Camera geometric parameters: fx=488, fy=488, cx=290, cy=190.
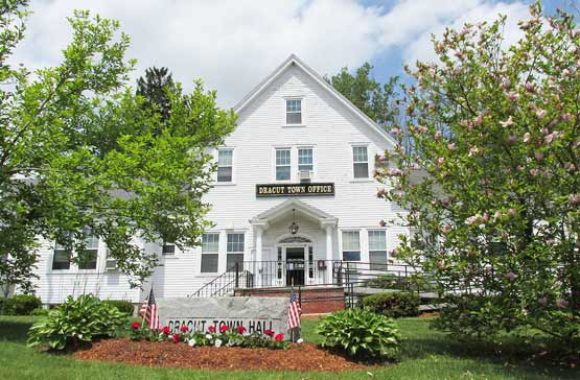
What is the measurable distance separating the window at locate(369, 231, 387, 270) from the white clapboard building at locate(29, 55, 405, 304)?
0.13 ft

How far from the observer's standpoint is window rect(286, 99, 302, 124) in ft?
70.3

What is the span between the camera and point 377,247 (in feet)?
64.5

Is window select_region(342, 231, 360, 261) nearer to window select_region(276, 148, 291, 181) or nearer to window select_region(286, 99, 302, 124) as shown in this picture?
window select_region(276, 148, 291, 181)

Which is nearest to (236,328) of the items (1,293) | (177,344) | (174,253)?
(177,344)

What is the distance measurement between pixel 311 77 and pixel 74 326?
1600 centimetres

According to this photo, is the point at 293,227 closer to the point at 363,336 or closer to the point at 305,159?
the point at 305,159

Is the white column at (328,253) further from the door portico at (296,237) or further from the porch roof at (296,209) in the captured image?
the porch roof at (296,209)

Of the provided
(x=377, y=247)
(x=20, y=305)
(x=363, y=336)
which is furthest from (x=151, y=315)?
(x=377, y=247)

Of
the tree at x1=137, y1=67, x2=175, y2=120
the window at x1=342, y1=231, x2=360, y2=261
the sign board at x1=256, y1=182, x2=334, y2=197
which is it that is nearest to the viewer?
the window at x1=342, y1=231, x2=360, y2=261

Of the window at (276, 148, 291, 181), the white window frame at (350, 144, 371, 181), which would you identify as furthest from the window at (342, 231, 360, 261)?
the window at (276, 148, 291, 181)

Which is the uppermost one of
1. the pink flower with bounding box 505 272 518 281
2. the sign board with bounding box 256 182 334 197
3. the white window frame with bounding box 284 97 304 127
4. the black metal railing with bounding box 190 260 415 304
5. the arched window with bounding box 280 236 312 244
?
the white window frame with bounding box 284 97 304 127

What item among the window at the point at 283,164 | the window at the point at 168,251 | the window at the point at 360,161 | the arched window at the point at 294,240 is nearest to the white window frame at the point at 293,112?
the window at the point at 283,164

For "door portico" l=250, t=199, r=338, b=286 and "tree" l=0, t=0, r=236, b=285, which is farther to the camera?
"door portico" l=250, t=199, r=338, b=286

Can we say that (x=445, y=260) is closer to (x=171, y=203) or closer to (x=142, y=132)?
(x=171, y=203)
